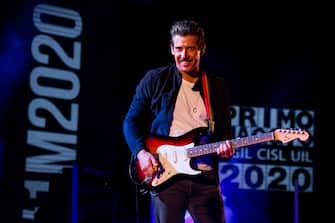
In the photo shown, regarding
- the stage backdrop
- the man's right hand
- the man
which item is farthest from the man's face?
the stage backdrop

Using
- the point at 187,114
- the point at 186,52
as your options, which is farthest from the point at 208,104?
the point at 186,52

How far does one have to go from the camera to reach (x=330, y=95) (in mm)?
7258

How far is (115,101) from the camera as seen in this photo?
6.01 metres

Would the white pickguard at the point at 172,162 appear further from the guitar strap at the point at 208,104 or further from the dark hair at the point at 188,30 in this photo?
the dark hair at the point at 188,30

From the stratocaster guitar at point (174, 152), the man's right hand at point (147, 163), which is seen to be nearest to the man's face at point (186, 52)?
the stratocaster guitar at point (174, 152)

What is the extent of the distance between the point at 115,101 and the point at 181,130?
112 inches

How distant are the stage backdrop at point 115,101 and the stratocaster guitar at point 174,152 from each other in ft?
2.06

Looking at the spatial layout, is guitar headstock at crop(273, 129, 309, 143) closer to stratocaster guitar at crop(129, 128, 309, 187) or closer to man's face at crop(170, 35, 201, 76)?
stratocaster guitar at crop(129, 128, 309, 187)

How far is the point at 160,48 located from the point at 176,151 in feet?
11.1

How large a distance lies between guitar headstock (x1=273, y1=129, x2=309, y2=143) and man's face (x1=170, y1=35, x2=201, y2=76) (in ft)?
2.39

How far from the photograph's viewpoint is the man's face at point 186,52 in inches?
129

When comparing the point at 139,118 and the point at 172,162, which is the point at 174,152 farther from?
the point at 139,118

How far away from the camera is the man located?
3145 millimetres

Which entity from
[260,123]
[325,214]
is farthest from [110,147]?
[325,214]
